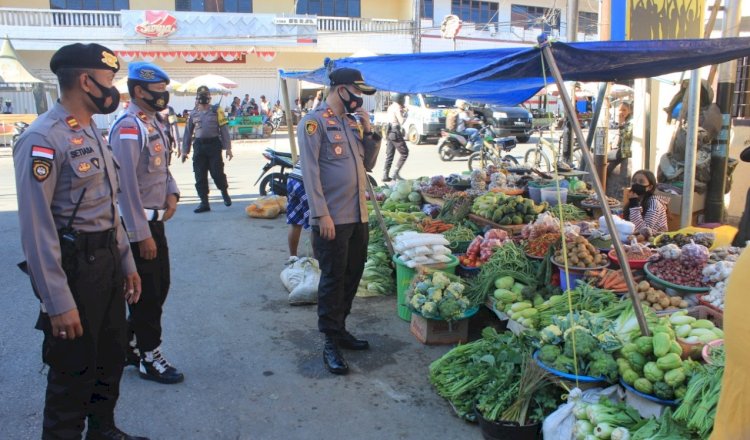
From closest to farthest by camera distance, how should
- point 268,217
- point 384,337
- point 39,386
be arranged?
point 39,386 → point 384,337 → point 268,217

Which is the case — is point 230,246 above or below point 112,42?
below

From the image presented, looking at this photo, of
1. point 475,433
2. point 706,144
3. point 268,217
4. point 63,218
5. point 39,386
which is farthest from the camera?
point 268,217

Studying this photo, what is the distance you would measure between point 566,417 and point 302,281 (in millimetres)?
3334

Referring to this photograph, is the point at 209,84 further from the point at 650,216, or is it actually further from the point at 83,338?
the point at 83,338

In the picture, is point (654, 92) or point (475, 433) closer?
point (475, 433)

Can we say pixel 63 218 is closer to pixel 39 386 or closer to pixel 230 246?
pixel 39 386

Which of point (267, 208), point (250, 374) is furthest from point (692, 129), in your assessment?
point (267, 208)

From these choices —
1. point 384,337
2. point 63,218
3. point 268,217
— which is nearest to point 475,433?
point 384,337

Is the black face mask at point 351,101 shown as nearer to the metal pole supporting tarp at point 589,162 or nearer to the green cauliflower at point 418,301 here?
the metal pole supporting tarp at point 589,162

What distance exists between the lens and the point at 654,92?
35.5ft

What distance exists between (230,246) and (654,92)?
7.91m

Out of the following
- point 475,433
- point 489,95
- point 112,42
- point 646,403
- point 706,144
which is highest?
point 112,42

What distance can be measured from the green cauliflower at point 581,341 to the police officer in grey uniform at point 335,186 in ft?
5.24

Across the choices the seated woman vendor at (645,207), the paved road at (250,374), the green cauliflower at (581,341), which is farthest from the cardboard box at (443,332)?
the seated woman vendor at (645,207)
